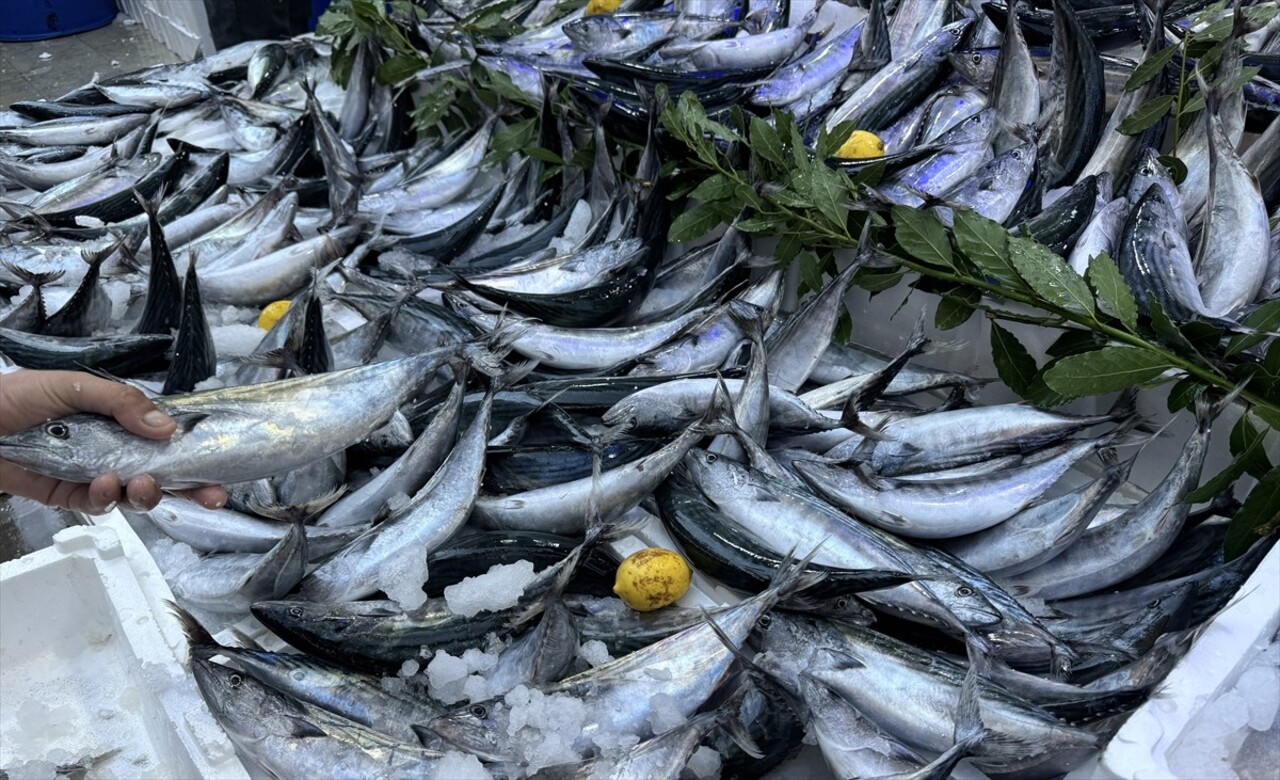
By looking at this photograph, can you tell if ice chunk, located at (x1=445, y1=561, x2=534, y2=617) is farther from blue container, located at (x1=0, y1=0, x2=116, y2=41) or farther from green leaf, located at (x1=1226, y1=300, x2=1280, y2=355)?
blue container, located at (x1=0, y1=0, x2=116, y2=41)

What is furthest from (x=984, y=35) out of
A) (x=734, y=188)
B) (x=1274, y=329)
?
(x=1274, y=329)

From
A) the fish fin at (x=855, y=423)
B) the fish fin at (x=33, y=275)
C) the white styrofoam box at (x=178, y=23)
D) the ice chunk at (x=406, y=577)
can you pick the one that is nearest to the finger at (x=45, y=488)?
the ice chunk at (x=406, y=577)

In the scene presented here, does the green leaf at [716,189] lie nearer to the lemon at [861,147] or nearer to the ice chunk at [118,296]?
the lemon at [861,147]

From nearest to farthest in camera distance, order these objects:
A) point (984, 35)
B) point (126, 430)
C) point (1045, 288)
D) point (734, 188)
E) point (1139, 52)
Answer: point (126, 430), point (1045, 288), point (734, 188), point (1139, 52), point (984, 35)

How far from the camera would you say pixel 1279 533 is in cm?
186

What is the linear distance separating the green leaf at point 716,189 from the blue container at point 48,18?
8194mm

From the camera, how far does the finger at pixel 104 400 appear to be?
5.82 feet

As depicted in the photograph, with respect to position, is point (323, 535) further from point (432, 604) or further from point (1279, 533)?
point (1279, 533)

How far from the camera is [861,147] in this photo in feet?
10.2

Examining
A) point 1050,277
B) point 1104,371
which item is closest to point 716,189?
point 1050,277

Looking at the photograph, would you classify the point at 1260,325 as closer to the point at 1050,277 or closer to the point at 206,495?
the point at 1050,277

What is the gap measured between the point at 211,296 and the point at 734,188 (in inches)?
76.3

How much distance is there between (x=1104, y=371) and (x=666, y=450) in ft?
3.24

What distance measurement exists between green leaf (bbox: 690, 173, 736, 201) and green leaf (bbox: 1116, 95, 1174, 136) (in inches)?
44.7
